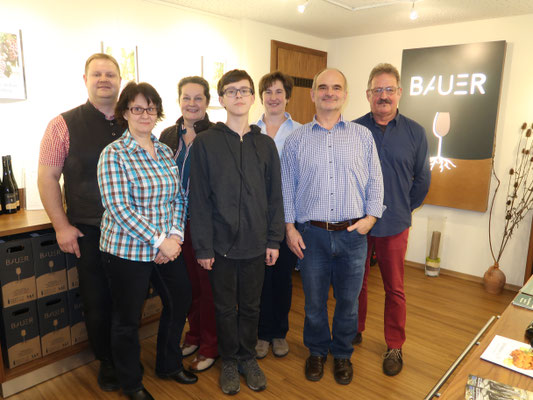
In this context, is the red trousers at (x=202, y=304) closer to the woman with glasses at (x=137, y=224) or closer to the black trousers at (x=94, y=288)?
the woman with glasses at (x=137, y=224)

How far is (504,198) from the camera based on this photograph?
12.2 feet

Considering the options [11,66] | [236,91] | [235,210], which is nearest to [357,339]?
A: [235,210]

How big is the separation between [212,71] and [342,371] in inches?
110

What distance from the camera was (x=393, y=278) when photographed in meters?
2.29

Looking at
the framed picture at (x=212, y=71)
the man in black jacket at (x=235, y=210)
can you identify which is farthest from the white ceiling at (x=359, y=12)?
the man in black jacket at (x=235, y=210)

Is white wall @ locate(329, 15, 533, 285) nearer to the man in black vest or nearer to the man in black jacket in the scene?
the man in black jacket

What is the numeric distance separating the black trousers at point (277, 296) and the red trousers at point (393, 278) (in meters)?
0.52

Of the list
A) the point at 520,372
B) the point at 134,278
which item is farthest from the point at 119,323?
the point at 520,372

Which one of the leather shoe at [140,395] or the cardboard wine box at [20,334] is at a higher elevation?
the cardboard wine box at [20,334]

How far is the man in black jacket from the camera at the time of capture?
1893mm

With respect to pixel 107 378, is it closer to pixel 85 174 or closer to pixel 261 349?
pixel 261 349

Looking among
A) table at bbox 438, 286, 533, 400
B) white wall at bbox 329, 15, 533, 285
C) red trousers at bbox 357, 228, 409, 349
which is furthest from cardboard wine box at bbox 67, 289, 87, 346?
white wall at bbox 329, 15, 533, 285

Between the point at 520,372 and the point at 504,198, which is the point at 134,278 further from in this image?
the point at 504,198

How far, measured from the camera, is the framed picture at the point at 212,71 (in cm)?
364
